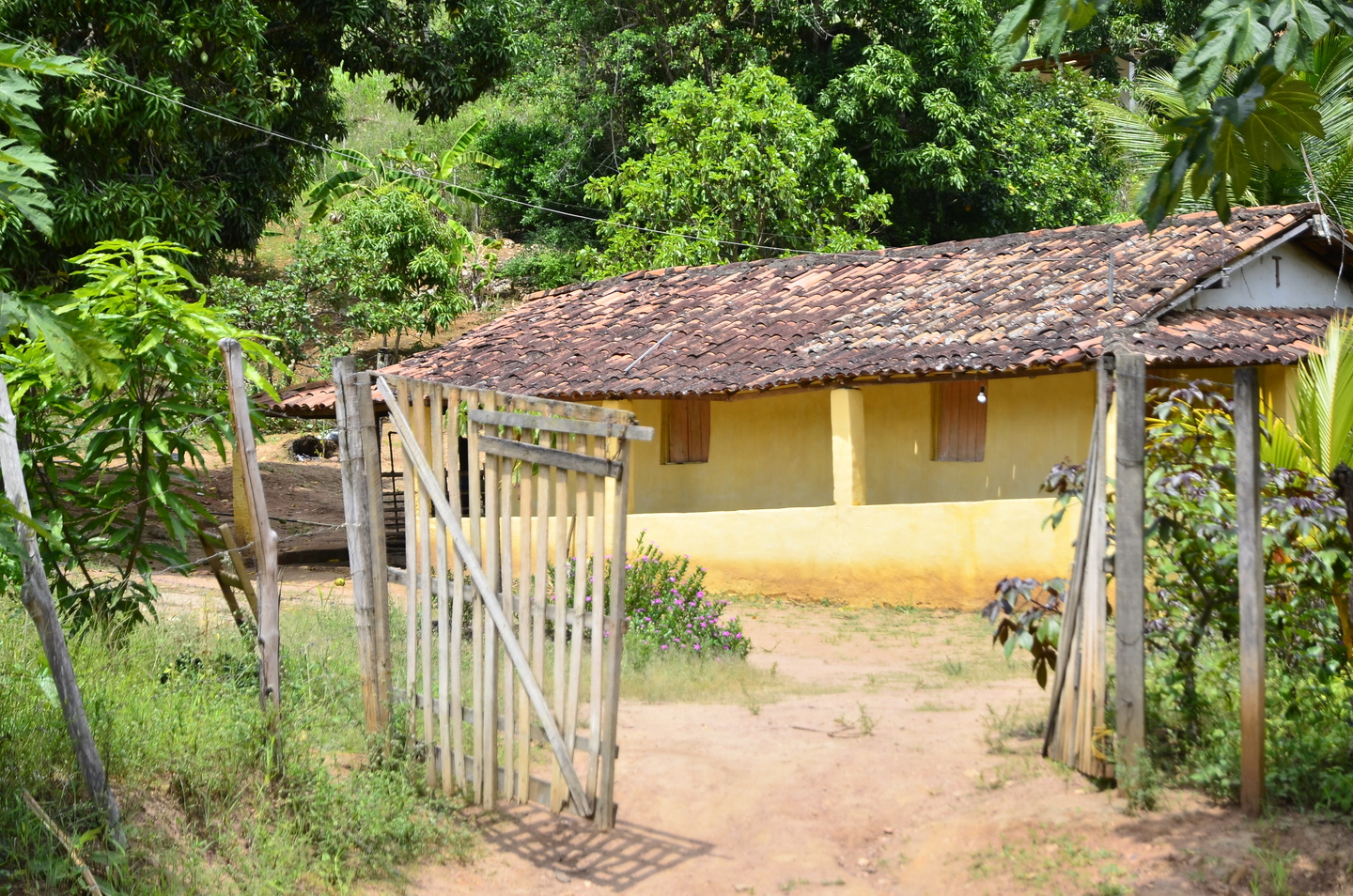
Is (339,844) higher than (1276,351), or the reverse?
(1276,351)

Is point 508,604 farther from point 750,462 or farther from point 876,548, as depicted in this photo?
point 750,462

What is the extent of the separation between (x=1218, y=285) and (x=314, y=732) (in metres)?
10.5

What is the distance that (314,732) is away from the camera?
201 inches

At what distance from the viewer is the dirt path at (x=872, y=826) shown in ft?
14.0

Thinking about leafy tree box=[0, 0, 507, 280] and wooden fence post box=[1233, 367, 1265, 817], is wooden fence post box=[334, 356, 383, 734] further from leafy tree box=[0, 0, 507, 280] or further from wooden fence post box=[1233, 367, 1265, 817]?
leafy tree box=[0, 0, 507, 280]

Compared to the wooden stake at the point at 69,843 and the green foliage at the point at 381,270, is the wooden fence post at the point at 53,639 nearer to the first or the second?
the wooden stake at the point at 69,843

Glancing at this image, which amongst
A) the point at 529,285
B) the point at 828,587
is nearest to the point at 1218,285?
the point at 828,587

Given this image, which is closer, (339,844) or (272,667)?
(339,844)

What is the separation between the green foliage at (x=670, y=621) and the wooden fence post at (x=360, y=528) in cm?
312

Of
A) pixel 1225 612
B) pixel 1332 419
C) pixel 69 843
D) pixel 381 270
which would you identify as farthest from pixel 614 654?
pixel 381 270

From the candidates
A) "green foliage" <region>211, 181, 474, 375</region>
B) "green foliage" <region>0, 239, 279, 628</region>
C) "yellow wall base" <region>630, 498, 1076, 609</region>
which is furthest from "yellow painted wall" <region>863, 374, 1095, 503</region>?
"green foliage" <region>211, 181, 474, 375</region>

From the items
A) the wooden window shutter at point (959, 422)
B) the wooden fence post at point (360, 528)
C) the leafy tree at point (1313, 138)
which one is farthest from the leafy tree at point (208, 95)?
the leafy tree at point (1313, 138)

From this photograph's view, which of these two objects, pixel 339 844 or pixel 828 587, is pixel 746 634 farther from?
pixel 339 844

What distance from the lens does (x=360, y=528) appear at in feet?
17.3
